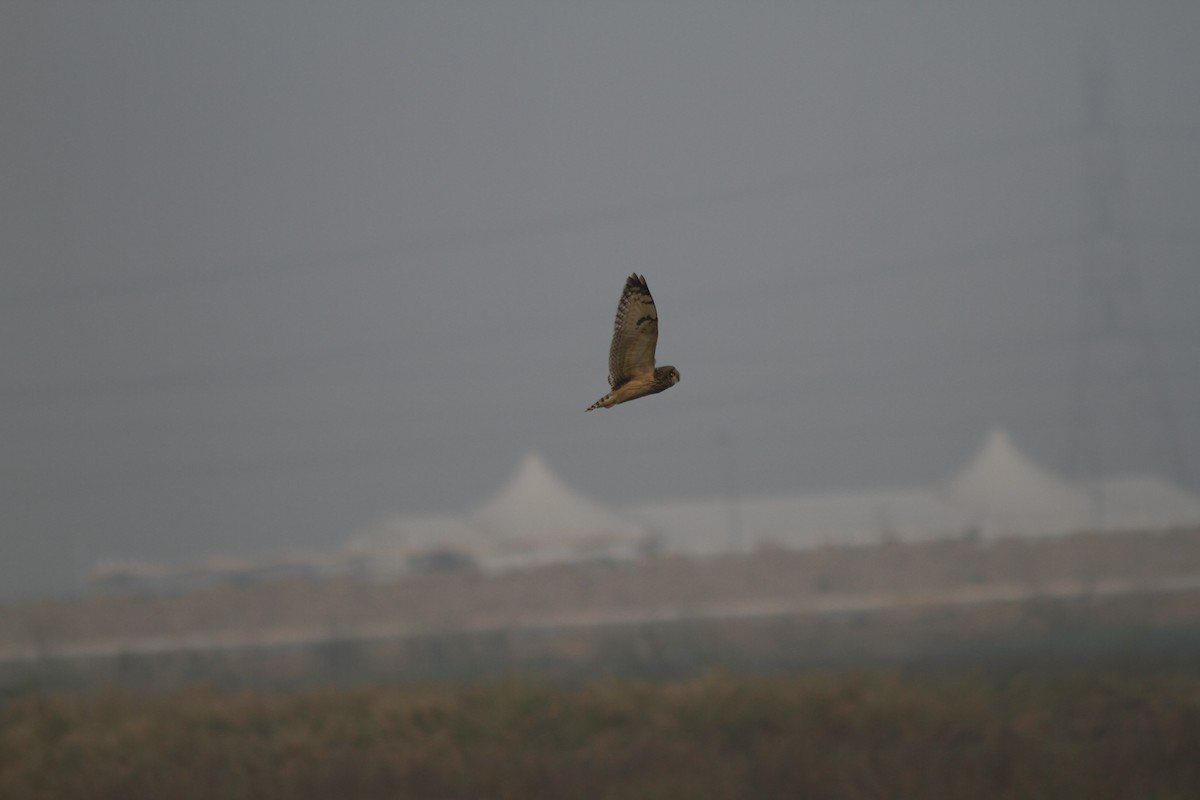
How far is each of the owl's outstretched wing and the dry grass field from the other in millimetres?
12838

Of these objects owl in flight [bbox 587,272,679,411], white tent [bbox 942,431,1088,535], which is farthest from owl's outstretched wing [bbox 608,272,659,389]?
white tent [bbox 942,431,1088,535]

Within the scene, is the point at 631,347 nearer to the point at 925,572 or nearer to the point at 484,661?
the point at 484,661

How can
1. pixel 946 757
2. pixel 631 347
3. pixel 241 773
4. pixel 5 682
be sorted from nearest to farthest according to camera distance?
pixel 631 347 → pixel 946 757 → pixel 241 773 → pixel 5 682

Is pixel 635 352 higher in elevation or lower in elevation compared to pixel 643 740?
higher

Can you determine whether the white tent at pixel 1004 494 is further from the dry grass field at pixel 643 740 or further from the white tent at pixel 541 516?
the dry grass field at pixel 643 740

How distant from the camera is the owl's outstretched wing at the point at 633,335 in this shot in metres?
5.90

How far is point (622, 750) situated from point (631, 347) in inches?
652

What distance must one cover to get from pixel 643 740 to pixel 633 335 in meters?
17.0

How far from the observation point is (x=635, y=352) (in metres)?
5.99

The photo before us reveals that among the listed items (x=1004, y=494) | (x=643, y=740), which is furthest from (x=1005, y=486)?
(x=643, y=740)

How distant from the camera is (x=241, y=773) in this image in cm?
2128

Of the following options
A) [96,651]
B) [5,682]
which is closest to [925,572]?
[96,651]

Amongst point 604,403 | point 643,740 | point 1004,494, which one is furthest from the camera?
point 1004,494

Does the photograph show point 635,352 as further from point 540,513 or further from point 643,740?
point 540,513
